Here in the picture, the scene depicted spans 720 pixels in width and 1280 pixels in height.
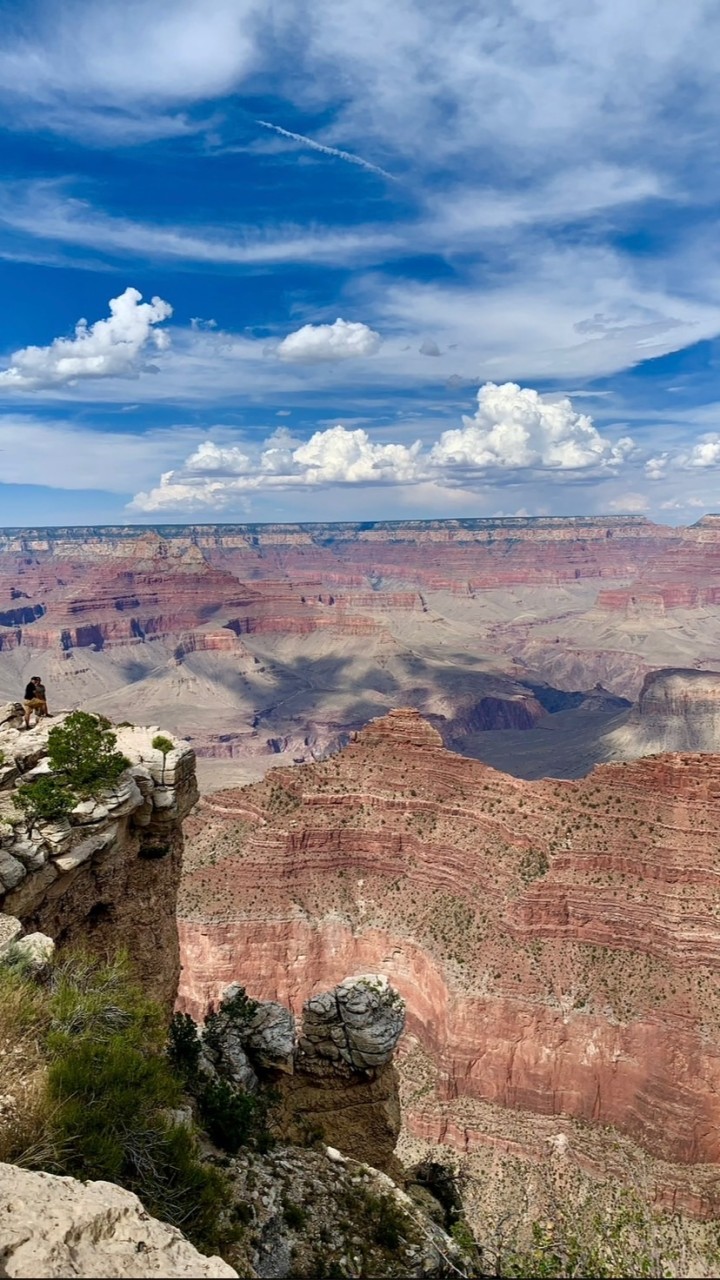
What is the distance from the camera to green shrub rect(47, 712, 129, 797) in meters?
16.6

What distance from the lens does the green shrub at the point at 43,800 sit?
50.3 feet

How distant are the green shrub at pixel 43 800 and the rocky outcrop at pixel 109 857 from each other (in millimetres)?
147

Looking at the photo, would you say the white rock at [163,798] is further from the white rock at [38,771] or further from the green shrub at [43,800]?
the white rock at [38,771]

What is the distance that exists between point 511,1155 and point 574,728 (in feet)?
512

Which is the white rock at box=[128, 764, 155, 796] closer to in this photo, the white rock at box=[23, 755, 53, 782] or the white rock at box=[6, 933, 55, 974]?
the white rock at box=[23, 755, 53, 782]

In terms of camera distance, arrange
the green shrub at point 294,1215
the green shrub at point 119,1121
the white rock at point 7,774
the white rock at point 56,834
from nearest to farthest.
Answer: the green shrub at point 119,1121
the green shrub at point 294,1215
the white rock at point 56,834
the white rock at point 7,774

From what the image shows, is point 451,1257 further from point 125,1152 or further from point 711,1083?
point 711,1083

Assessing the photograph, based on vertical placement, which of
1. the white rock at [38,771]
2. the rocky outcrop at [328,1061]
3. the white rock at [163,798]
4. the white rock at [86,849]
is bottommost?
the rocky outcrop at [328,1061]

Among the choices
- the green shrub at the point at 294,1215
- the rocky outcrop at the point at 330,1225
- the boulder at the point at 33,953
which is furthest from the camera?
the boulder at the point at 33,953

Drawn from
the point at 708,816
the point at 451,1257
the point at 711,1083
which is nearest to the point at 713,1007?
the point at 711,1083

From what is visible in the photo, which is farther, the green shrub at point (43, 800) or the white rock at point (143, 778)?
the white rock at point (143, 778)

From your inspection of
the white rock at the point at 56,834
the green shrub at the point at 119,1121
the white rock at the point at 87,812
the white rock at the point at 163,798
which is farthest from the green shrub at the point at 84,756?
the green shrub at the point at 119,1121

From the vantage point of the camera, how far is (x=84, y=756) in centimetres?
1705

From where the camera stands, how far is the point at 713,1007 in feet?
132
